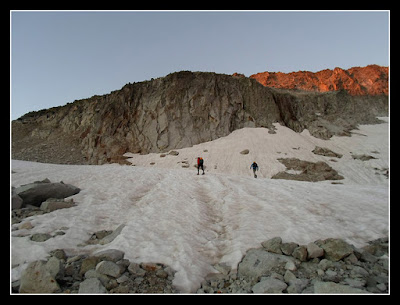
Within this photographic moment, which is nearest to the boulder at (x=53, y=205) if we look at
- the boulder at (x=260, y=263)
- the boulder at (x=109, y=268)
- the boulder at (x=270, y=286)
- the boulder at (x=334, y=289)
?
the boulder at (x=109, y=268)

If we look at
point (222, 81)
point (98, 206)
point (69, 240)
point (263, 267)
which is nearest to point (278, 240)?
point (263, 267)

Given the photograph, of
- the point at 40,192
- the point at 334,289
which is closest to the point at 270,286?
the point at 334,289

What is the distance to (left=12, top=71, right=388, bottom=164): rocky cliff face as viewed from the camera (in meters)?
41.7

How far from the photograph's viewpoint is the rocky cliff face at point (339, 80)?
224ft

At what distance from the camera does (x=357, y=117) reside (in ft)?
175

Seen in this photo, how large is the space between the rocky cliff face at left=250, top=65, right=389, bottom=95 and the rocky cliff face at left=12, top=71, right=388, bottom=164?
80.5ft

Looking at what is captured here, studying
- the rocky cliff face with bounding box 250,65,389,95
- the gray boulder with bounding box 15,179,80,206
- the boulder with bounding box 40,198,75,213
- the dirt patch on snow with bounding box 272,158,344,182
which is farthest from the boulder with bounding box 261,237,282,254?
the rocky cliff face with bounding box 250,65,389,95

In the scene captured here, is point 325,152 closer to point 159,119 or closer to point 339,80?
point 159,119

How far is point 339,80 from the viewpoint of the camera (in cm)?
7569

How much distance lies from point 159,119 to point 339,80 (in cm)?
6196

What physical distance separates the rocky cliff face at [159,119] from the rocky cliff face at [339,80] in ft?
80.5

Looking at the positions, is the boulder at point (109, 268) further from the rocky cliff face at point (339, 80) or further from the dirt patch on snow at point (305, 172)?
the rocky cliff face at point (339, 80)

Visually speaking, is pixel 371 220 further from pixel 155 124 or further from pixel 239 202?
pixel 155 124
